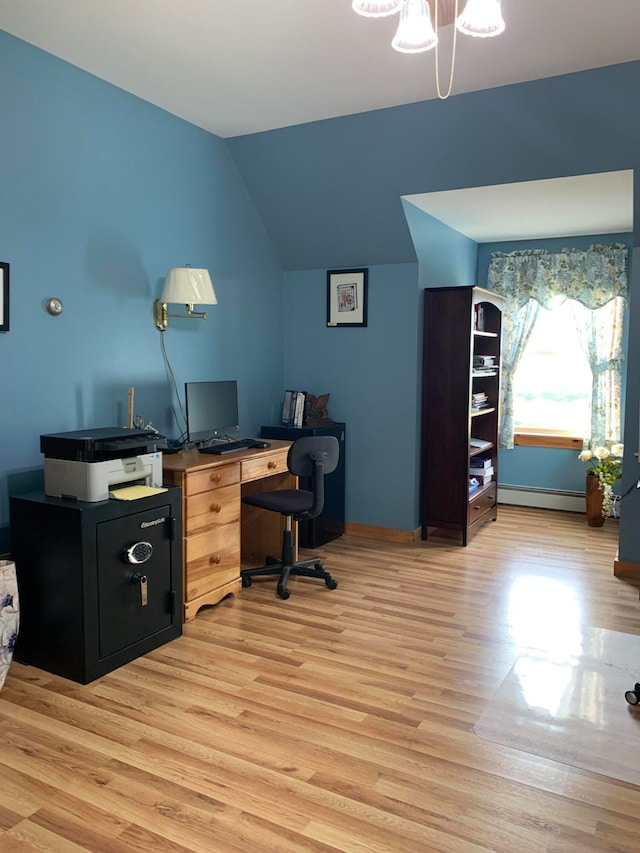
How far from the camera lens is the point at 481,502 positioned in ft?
16.9

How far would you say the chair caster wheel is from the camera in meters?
2.57

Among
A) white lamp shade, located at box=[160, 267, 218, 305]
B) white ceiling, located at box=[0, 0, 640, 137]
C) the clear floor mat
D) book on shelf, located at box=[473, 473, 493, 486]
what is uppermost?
white ceiling, located at box=[0, 0, 640, 137]

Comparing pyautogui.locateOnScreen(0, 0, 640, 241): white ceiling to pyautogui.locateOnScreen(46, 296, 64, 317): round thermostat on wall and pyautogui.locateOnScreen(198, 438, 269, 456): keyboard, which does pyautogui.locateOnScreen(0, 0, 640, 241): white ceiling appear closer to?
pyautogui.locateOnScreen(46, 296, 64, 317): round thermostat on wall

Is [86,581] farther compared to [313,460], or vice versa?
[313,460]

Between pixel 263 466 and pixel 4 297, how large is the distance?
1.61 meters

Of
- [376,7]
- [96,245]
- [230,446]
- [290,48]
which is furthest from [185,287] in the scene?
[376,7]

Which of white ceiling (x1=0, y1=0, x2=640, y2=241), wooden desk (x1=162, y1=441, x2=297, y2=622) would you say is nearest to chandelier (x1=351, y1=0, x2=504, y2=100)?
white ceiling (x1=0, y1=0, x2=640, y2=241)

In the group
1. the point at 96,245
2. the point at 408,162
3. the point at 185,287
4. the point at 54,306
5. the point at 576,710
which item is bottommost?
the point at 576,710

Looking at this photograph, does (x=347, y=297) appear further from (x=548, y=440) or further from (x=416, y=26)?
(x=416, y=26)

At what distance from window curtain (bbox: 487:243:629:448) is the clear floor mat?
3.01m

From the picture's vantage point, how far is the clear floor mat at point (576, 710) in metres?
2.28

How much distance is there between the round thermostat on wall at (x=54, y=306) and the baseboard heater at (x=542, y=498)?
4.35 m

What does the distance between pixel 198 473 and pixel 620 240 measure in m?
4.22

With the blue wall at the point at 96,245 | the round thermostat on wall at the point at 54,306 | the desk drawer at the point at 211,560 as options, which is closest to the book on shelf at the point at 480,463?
the blue wall at the point at 96,245
